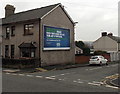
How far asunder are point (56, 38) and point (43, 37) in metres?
2.29

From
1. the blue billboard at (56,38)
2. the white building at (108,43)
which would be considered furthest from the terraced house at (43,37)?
the white building at (108,43)

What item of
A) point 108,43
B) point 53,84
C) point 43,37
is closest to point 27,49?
point 43,37

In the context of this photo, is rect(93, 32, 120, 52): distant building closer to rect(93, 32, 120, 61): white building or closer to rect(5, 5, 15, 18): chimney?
rect(93, 32, 120, 61): white building

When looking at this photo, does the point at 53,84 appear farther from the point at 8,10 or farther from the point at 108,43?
the point at 108,43

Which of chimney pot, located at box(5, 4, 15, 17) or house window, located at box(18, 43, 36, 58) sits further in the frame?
chimney pot, located at box(5, 4, 15, 17)

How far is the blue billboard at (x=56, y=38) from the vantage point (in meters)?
23.5

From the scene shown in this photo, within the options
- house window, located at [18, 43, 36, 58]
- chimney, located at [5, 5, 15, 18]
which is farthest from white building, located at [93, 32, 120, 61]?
house window, located at [18, 43, 36, 58]

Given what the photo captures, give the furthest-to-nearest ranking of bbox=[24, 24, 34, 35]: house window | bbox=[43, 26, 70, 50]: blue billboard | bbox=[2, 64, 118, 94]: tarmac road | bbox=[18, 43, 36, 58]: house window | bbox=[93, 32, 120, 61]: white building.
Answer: bbox=[93, 32, 120, 61]: white building < bbox=[24, 24, 34, 35]: house window < bbox=[43, 26, 70, 50]: blue billboard < bbox=[18, 43, 36, 58]: house window < bbox=[2, 64, 118, 94]: tarmac road

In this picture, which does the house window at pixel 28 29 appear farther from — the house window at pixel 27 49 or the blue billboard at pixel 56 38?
the blue billboard at pixel 56 38

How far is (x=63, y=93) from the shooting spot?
8.82m

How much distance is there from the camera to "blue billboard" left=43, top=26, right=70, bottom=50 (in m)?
23.5

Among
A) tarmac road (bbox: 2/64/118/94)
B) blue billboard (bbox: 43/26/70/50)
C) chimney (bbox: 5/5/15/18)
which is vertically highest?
chimney (bbox: 5/5/15/18)

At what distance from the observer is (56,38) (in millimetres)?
24719

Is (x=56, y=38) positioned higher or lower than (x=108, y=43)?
lower
